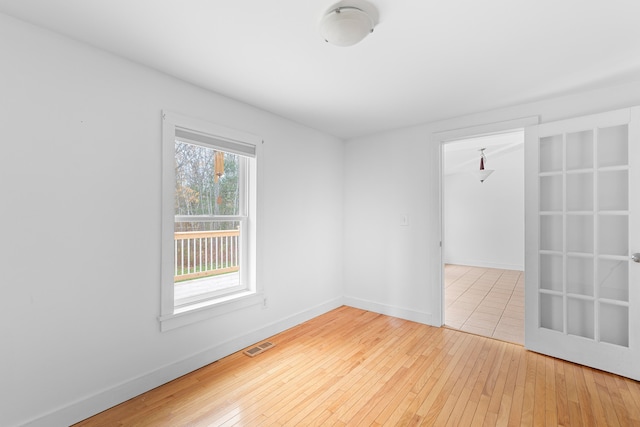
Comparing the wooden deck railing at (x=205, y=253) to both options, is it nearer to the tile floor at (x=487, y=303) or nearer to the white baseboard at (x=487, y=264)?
the tile floor at (x=487, y=303)

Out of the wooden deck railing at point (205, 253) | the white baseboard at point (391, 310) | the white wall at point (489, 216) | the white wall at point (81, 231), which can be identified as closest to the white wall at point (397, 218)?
the white baseboard at point (391, 310)

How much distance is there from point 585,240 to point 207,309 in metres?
3.40

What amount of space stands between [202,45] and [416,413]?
2819mm

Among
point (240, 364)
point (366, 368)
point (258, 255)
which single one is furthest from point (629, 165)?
point (240, 364)

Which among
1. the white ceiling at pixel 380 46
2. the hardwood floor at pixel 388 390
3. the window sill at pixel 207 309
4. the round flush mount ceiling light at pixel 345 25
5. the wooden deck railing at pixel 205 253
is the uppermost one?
the white ceiling at pixel 380 46

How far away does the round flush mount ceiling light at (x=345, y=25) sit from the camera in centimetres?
152

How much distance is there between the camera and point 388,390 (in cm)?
215

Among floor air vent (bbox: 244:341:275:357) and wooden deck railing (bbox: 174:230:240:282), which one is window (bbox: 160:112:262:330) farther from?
floor air vent (bbox: 244:341:275:357)

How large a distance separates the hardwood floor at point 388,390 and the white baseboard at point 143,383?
0.05 m

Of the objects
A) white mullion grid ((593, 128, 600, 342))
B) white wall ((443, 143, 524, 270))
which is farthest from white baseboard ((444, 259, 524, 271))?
white mullion grid ((593, 128, 600, 342))

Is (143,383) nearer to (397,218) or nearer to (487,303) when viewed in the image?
(397,218)

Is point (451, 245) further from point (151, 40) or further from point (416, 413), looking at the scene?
point (151, 40)

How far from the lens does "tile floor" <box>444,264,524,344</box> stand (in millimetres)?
3305

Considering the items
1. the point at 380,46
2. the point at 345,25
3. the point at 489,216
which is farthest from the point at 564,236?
the point at 489,216
